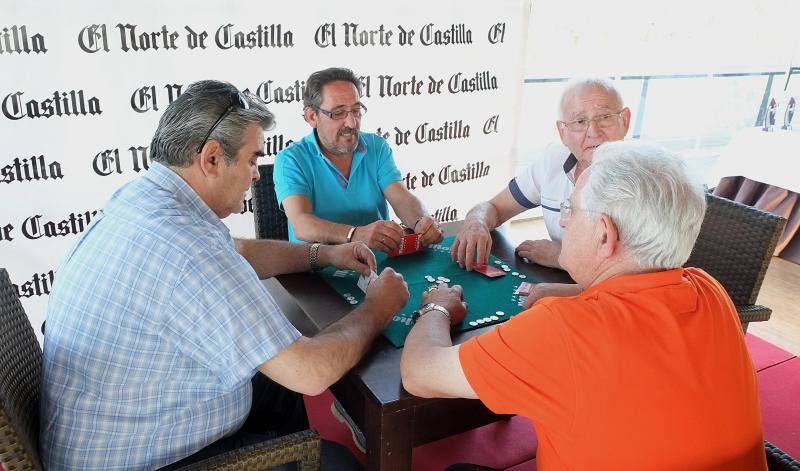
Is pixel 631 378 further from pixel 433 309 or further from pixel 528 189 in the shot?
pixel 528 189

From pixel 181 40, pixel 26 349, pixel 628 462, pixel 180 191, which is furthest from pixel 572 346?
pixel 181 40

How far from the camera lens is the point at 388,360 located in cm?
140

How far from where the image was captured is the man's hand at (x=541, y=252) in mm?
1965

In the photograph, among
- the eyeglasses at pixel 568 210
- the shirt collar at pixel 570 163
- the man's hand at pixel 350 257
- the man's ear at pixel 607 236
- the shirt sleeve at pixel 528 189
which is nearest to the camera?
the man's ear at pixel 607 236

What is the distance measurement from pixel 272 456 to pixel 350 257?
28.8 inches

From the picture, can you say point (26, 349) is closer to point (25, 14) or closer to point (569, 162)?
point (25, 14)

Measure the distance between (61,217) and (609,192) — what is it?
275cm

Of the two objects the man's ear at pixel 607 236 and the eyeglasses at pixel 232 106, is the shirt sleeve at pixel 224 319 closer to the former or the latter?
the eyeglasses at pixel 232 106

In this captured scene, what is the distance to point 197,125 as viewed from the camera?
1.39m

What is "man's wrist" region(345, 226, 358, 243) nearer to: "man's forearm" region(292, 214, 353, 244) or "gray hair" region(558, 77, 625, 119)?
"man's forearm" region(292, 214, 353, 244)

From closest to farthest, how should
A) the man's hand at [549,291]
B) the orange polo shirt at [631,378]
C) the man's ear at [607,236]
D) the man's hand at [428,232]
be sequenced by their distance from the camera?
the orange polo shirt at [631,378] < the man's ear at [607,236] < the man's hand at [549,291] < the man's hand at [428,232]

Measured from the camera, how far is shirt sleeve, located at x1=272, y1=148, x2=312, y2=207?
96.2 inches

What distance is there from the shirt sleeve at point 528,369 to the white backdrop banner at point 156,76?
240 centimetres

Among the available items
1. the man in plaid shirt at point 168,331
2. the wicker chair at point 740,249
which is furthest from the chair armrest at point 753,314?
the man in plaid shirt at point 168,331
